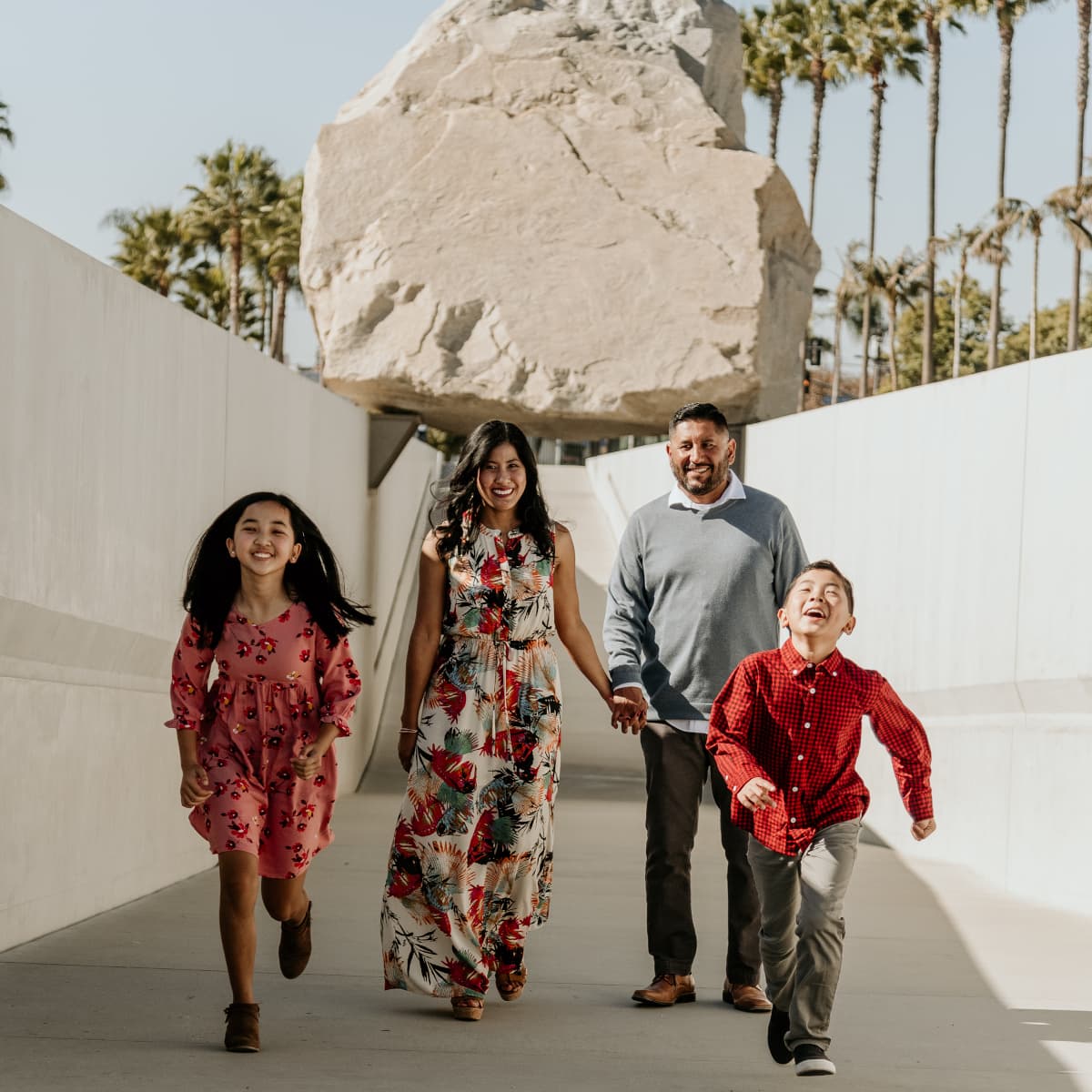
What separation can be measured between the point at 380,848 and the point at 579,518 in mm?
11108

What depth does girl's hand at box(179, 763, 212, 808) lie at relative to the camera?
172 inches

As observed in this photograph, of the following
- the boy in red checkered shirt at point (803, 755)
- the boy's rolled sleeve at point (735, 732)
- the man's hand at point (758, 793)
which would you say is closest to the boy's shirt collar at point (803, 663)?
the boy in red checkered shirt at point (803, 755)

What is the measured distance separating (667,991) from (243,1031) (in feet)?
4.73

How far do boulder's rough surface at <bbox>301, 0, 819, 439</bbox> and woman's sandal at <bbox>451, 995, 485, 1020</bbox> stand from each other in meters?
6.66

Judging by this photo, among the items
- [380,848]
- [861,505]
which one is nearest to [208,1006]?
[380,848]

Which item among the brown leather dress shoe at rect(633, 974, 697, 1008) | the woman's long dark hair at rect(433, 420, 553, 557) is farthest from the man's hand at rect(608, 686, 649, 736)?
the brown leather dress shoe at rect(633, 974, 697, 1008)

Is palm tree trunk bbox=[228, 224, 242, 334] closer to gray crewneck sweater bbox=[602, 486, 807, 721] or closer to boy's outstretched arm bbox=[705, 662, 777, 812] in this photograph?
gray crewneck sweater bbox=[602, 486, 807, 721]

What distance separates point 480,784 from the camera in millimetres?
5055

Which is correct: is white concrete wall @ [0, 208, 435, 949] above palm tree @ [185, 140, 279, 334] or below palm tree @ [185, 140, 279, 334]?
below

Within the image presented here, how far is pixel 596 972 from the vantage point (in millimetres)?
5773

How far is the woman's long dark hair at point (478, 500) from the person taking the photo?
5.13 m

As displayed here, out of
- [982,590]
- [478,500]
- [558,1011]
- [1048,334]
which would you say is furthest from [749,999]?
[1048,334]

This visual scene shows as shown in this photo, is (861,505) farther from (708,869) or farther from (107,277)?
(107,277)

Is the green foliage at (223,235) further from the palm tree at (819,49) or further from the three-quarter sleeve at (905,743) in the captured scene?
the three-quarter sleeve at (905,743)
